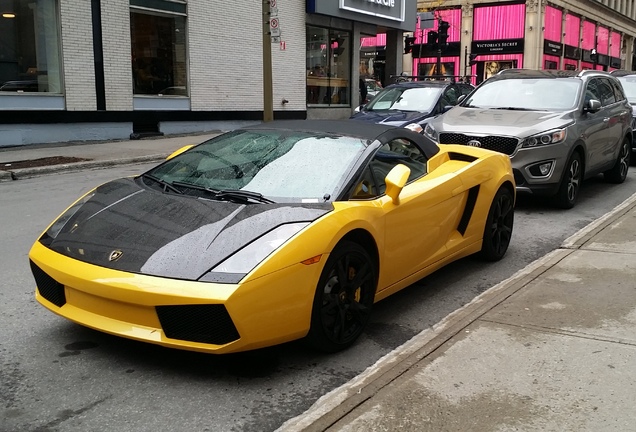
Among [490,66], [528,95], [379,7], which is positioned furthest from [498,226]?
[490,66]

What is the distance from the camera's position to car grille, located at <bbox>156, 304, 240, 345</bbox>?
3.17 meters

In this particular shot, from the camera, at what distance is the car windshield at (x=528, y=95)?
8977 millimetres

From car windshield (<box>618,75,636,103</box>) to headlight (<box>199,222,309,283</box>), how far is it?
40.1ft

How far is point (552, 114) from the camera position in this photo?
8.58 m

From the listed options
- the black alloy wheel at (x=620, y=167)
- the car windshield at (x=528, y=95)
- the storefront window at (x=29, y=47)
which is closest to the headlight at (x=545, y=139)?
the car windshield at (x=528, y=95)

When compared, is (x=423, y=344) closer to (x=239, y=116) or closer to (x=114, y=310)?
(x=114, y=310)

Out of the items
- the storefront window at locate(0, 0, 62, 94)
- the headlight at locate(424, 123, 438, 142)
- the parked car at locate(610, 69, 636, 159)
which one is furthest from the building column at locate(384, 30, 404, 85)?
the headlight at locate(424, 123, 438, 142)

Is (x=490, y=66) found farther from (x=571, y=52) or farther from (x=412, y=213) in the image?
(x=412, y=213)

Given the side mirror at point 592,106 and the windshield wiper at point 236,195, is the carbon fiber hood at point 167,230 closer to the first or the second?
the windshield wiper at point 236,195

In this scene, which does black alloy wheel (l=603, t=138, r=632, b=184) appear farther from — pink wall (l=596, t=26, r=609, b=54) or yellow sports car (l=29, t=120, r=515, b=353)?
pink wall (l=596, t=26, r=609, b=54)

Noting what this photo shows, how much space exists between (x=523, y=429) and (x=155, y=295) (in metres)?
1.83

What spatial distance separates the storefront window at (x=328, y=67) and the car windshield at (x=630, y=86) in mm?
10735

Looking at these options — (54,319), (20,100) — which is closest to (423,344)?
(54,319)

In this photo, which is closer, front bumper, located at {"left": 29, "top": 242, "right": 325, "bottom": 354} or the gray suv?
front bumper, located at {"left": 29, "top": 242, "right": 325, "bottom": 354}
